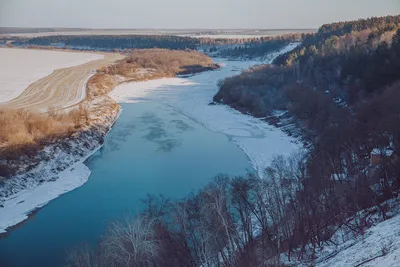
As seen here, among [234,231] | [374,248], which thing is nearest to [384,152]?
[374,248]

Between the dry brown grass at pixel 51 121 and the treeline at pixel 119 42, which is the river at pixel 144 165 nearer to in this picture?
the dry brown grass at pixel 51 121

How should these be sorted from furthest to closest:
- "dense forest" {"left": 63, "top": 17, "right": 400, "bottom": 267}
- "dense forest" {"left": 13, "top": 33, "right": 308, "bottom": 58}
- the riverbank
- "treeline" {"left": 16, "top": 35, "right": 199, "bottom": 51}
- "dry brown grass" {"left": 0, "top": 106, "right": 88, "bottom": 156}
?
1. "treeline" {"left": 16, "top": 35, "right": 199, "bottom": 51}
2. "dense forest" {"left": 13, "top": 33, "right": 308, "bottom": 58}
3. "dry brown grass" {"left": 0, "top": 106, "right": 88, "bottom": 156}
4. the riverbank
5. "dense forest" {"left": 63, "top": 17, "right": 400, "bottom": 267}

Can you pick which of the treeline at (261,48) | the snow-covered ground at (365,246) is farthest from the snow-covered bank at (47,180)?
the treeline at (261,48)

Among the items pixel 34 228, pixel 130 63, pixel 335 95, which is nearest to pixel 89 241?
pixel 34 228

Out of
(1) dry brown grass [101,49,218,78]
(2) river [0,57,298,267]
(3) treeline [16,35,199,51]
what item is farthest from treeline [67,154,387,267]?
(3) treeline [16,35,199,51]

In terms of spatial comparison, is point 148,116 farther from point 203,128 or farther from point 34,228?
point 34,228

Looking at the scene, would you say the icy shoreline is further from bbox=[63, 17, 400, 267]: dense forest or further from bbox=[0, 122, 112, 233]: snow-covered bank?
bbox=[63, 17, 400, 267]: dense forest
